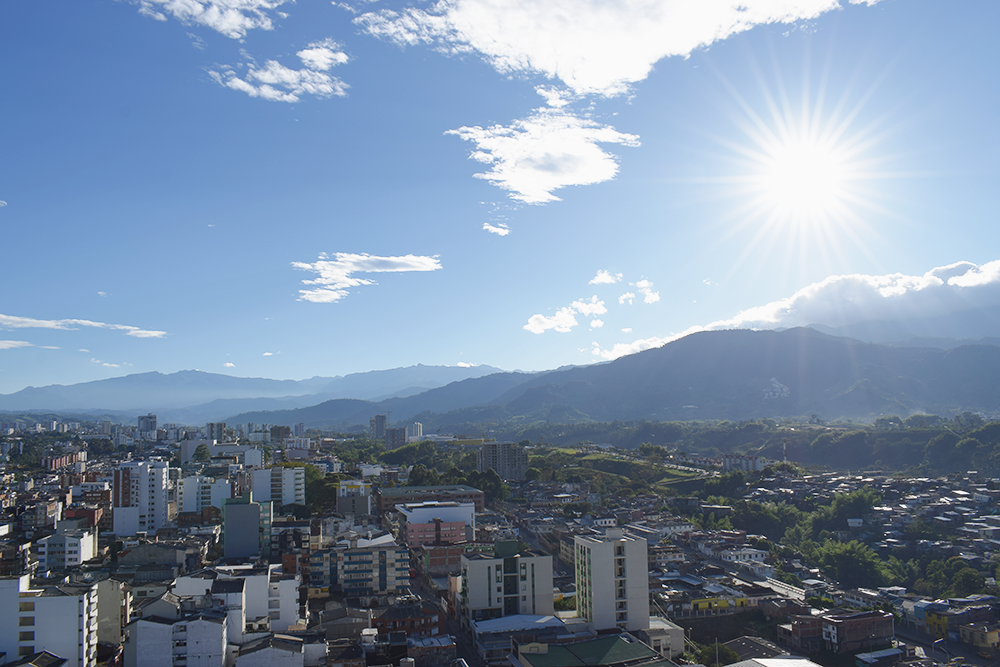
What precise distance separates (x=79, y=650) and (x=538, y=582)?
27.8ft

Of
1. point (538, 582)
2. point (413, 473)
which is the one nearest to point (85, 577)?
point (538, 582)

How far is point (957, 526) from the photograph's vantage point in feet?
83.3

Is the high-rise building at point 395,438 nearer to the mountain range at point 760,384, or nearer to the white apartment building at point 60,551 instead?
the mountain range at point 760,384

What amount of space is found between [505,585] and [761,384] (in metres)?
92.8

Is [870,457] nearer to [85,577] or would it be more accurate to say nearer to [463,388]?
[85,577]

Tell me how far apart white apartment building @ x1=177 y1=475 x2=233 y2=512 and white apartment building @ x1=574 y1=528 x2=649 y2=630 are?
16409mm

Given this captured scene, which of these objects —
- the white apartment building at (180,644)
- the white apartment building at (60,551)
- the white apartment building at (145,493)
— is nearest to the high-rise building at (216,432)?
the white apartment building at (145,493)

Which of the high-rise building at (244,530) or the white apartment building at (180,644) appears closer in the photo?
the white apartment building at (180,644)

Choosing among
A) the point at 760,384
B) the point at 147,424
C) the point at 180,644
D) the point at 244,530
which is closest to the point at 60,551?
the point at 244,530

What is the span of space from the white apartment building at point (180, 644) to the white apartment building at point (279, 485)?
48.9ft

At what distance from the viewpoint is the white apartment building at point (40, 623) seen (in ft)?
32.2

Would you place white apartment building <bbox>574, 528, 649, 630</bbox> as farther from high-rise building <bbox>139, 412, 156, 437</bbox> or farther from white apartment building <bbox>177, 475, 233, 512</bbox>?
high-rise building <bbox>139, 412, 156, 437</bbox>

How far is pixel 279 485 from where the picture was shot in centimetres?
2581

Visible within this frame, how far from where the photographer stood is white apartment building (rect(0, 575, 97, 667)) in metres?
9.82
